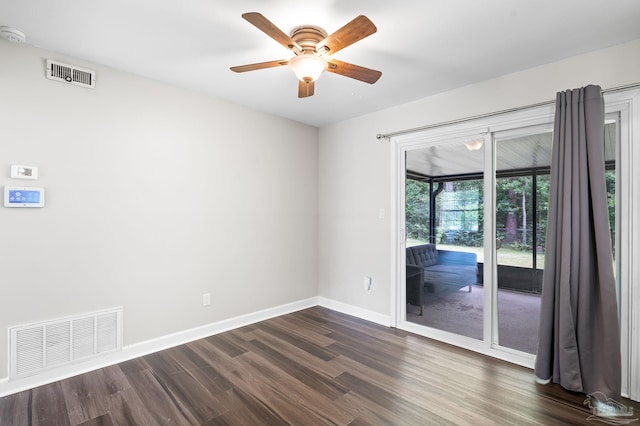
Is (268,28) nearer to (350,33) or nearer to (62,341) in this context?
(350,33)

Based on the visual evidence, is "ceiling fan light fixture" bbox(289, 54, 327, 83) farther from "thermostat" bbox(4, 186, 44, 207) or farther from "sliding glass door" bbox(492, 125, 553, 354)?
"thermostat" bbox(4, 186, 44, 207)

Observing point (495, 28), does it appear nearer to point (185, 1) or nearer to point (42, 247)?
point (185, 1)

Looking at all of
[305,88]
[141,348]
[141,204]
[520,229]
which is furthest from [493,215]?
[141,348]

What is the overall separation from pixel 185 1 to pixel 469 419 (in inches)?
121

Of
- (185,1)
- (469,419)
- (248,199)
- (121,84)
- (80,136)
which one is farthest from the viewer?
(248,199)

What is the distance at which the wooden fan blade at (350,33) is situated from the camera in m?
1.63

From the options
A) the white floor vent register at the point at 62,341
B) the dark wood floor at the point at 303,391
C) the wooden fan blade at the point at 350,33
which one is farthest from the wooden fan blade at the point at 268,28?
the white floor vent register at the point at 62,341

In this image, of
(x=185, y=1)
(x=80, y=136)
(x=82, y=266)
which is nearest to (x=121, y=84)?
(x=80, y=136)

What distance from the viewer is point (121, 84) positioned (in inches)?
108

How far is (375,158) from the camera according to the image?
3.76 metres

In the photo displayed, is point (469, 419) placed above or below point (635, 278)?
below

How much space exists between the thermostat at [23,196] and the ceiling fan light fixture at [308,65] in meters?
2.12

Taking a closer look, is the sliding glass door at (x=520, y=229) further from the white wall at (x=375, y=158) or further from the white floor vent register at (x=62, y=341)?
the white floor vent register at (x=62, y=341)

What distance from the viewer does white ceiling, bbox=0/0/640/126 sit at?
1871 millimetres
